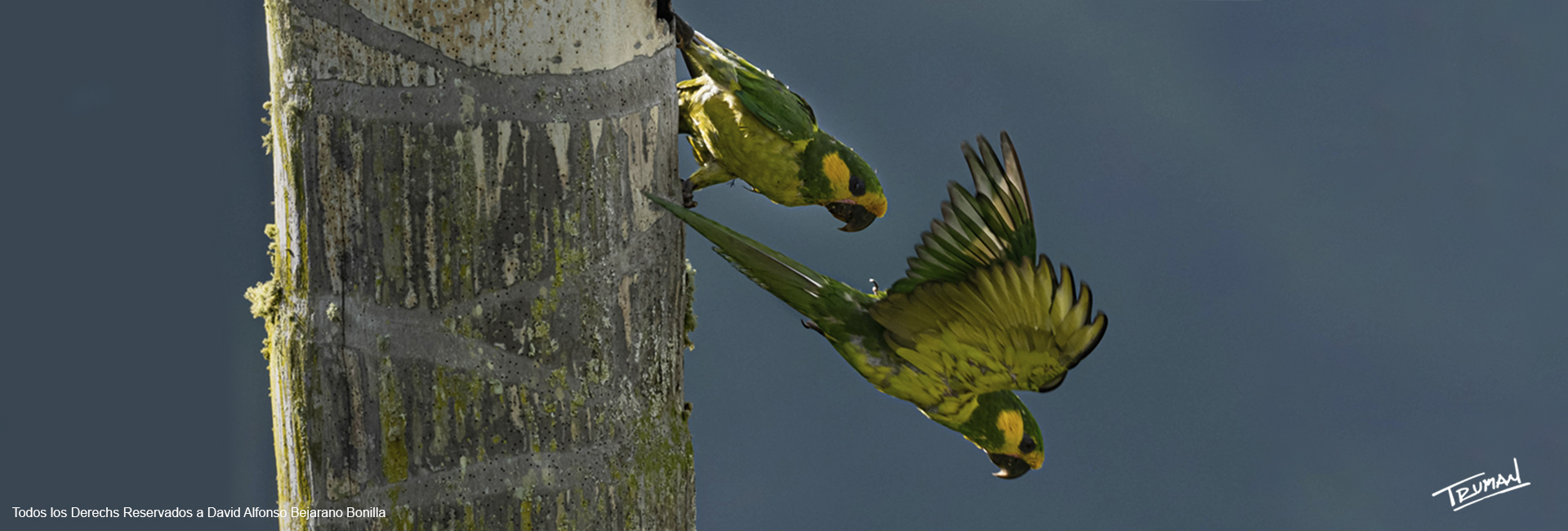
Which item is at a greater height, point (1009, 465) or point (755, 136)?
point (755, 136)

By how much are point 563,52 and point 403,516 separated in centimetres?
55

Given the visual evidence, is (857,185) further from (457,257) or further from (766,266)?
(457,257)

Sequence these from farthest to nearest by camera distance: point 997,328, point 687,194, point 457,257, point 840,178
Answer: point 840,178, point 687,194, point 997,328, point 457,257

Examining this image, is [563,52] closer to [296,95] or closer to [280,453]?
[296,95]

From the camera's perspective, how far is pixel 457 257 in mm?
1156

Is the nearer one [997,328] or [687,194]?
[997,328]

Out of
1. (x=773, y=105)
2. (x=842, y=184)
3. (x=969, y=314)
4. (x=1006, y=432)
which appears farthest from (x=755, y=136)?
(x=1006, y=432)

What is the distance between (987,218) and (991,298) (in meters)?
0.10

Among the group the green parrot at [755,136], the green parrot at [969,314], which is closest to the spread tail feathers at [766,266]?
the green parrot at [969,314]

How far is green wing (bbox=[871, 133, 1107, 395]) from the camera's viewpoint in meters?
1.18

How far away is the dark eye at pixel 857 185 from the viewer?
1.55m

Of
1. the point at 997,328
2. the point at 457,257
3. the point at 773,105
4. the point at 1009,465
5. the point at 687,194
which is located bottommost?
the point at 1009,465

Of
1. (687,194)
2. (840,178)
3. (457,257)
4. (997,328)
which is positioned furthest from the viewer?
(840,178)

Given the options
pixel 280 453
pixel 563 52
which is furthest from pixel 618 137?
pixel 280 453
